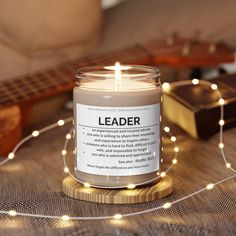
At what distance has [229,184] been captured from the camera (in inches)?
25.7

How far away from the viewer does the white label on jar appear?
23.6 inches

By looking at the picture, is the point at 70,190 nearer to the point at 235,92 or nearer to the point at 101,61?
the point at 235,92

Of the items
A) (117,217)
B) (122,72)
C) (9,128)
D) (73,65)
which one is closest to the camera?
(117,217)

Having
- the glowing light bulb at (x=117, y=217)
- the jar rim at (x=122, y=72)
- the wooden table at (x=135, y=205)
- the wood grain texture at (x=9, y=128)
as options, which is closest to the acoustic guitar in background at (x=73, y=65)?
the wood grain texture at (x=9, y=128)

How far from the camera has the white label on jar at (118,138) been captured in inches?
23.6

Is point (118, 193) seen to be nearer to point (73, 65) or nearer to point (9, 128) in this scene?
point (9, 128)

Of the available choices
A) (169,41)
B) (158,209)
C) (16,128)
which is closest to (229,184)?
(158,209)

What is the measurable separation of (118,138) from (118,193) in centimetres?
6

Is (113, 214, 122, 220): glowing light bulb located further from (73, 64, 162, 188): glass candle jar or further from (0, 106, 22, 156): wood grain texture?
(0, 106, 22, 156): wood grain texture

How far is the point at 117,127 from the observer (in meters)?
0.60

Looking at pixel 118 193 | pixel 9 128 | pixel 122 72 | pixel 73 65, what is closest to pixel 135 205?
pixel 118 193

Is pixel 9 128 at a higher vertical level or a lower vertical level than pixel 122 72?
lower

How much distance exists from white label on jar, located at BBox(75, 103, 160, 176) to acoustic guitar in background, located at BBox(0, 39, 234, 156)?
29 centimetres

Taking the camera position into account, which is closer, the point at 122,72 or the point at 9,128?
the point at 122,72
